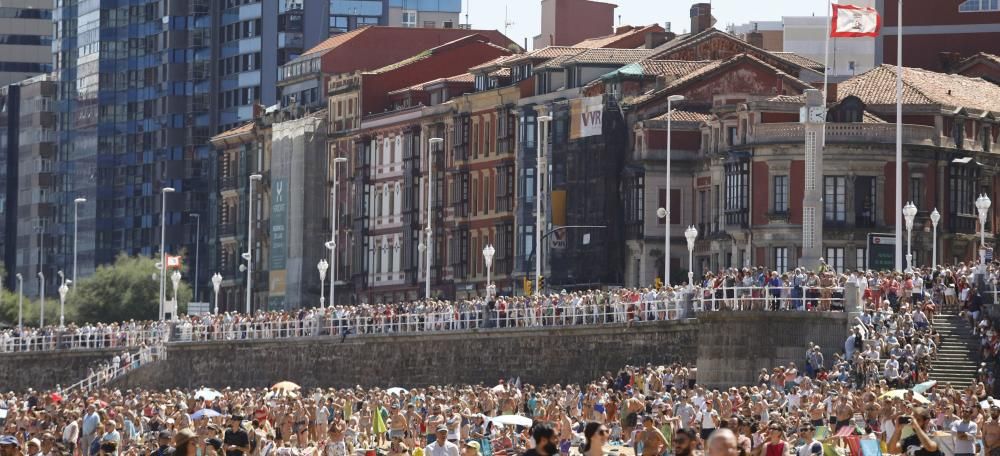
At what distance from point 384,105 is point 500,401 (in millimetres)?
59018

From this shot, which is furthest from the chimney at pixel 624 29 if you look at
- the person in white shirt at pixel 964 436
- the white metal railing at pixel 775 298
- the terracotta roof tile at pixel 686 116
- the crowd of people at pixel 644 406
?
the person in white shirt at pixel 964 436

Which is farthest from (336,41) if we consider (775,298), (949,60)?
(775,298)

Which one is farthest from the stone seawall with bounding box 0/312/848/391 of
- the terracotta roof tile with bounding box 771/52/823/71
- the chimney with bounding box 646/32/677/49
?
the terracotta roof tile with bounding box 771/52/823/71

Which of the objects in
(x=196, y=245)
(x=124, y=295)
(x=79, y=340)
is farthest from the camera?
(x=196, y=245)

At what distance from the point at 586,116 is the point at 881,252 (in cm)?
1864

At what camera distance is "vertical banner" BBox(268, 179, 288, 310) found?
125 m

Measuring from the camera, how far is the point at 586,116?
326 ft

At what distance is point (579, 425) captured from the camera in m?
54.7

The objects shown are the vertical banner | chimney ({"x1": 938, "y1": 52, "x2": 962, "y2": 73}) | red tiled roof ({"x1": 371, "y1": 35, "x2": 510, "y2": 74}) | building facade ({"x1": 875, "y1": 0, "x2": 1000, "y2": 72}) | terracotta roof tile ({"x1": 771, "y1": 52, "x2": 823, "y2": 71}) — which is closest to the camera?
chimney ({"x1": 938, "y1": 52, "x2": 962, "y2": 73})

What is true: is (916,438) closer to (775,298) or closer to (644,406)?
(644,406)

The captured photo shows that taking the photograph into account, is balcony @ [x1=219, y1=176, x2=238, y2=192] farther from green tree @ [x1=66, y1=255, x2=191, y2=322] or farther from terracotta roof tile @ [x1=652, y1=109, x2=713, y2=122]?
terracotta roof tile @ [x1=652, y1=109, x2=713, y2=122]

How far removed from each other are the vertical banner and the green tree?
10463mm

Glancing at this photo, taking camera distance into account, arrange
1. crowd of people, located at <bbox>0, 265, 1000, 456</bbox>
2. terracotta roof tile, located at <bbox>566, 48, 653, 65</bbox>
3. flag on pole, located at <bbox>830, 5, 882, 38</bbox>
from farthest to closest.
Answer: terracotta roof tile, located at <bbox>566, 48, 653, 65</bbox>
flag on pole, located at <bbox>830, 5, 882, 38</bbox>
crowd of people, located at <bbox>0, 265, 1000, 456</bbox>

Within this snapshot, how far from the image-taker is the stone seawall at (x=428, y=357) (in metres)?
68.5
